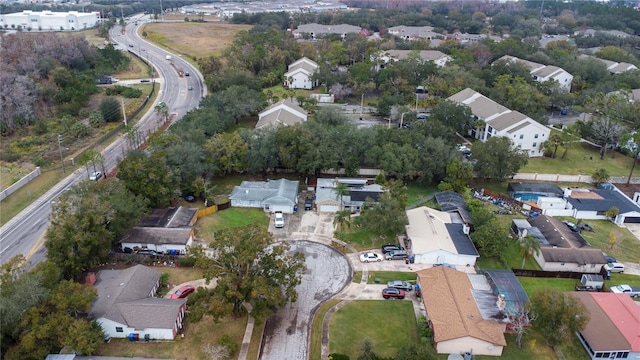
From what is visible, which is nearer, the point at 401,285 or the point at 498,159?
the point at 401,285

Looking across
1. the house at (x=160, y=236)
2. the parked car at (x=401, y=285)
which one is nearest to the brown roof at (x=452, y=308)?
the parked car at (x=401, y=285)

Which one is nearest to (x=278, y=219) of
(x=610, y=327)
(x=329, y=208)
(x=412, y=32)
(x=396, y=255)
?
(x=329, y=208)

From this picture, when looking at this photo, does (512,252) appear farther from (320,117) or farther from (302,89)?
(302,89)

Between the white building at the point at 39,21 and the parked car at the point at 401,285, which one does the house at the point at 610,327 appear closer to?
the parked car at the point at 401,285

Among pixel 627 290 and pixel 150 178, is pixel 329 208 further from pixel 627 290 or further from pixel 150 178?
pixel 627 290

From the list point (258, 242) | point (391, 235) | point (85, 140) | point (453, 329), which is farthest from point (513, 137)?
point (85, 140)

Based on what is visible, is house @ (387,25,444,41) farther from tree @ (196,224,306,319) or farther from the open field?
tree @ (196,224,306,319)

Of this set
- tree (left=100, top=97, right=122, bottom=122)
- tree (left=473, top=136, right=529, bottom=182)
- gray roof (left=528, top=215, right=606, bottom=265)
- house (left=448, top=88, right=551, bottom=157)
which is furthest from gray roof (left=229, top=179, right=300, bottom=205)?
tree (left=100, top=97, right=122, bottom=122)
